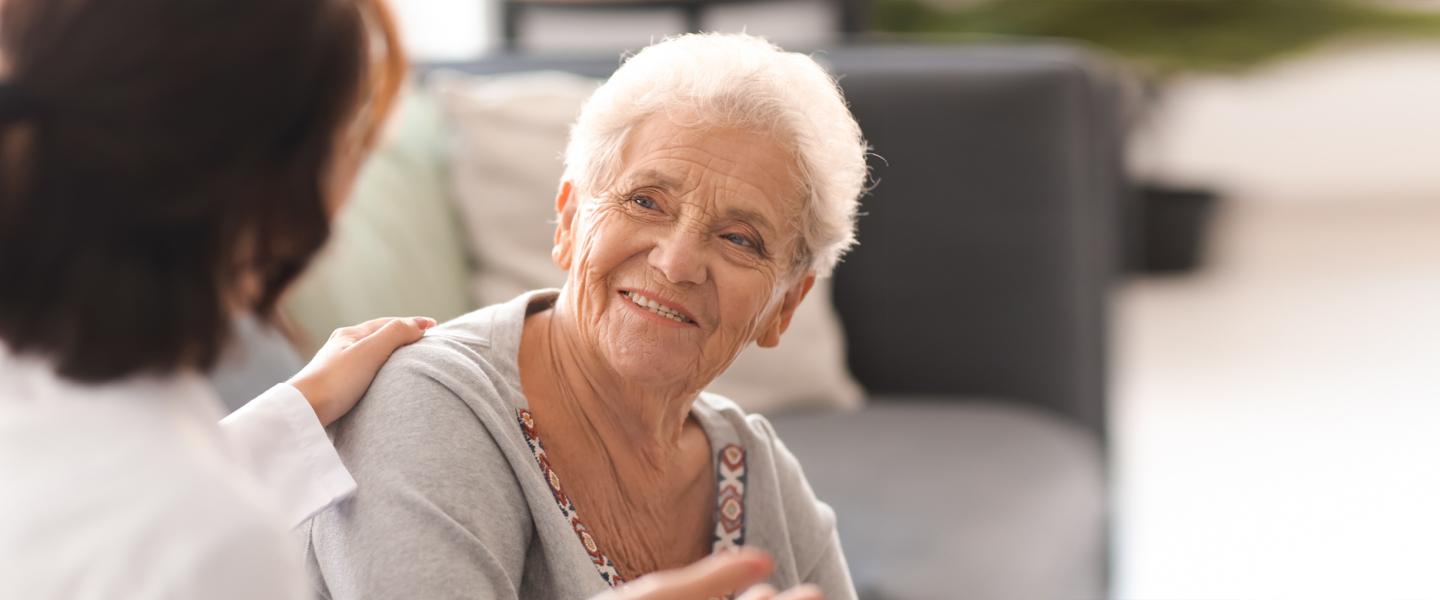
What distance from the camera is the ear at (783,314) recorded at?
4.85 feet

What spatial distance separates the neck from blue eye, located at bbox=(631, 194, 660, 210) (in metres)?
0.12

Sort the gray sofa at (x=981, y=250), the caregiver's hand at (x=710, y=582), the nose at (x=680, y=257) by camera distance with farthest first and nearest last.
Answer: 1. the gray sofa at (x=981, y=250)
2. the nose at (x=680, y=257)
3. the caregiver's hand at (x=710, y=582)

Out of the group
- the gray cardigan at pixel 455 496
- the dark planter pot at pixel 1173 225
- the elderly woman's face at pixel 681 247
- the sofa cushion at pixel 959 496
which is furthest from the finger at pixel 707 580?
the dark planter pot at pixel 1173 225

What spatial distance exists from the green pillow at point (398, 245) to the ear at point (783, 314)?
2.46 feet

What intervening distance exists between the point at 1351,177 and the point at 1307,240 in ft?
3.67

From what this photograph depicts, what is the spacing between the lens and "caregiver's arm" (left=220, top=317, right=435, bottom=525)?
1.16 metres

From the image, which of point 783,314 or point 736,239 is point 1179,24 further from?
point 736,239

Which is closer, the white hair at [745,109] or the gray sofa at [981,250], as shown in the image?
the white hair at [745,109]

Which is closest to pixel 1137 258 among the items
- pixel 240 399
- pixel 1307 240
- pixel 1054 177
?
pixel 1307 240

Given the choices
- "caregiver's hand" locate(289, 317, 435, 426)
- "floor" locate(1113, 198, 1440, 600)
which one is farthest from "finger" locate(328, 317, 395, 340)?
"floor" locate(1113, 198, 1440, 600)

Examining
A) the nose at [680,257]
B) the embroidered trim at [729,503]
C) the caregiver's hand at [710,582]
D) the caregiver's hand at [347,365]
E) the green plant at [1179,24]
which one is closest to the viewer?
the caregiver's hand at [710,582]

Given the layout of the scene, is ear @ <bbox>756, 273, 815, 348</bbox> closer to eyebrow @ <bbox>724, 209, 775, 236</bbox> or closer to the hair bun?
eyebrow @ <bbox>724, 209, 775, 236</bbox>

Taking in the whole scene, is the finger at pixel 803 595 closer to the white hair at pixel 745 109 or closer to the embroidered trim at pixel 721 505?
the embroidered trim at pixel 721 505

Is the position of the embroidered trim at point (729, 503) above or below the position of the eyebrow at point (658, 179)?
below
